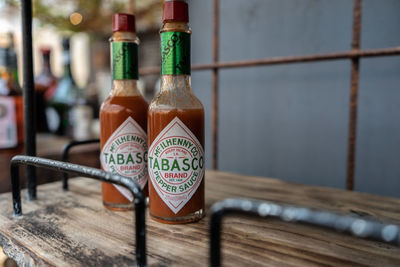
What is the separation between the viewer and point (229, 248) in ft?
1.26

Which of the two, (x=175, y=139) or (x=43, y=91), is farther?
(x=43, y=91)

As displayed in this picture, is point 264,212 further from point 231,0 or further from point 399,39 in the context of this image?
point 231,0

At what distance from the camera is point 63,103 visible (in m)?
1.30

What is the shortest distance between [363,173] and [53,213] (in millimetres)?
969

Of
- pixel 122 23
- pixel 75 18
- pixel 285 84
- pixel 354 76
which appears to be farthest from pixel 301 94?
pixel 75 18

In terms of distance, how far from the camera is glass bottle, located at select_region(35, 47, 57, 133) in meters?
1.35

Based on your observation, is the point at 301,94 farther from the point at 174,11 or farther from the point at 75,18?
the point at 75,18

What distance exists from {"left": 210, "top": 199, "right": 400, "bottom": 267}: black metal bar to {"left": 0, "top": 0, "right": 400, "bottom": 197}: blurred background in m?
0.87

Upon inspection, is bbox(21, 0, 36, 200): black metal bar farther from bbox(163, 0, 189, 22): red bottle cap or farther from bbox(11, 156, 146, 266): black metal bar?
bbox(163, 0, 189, 22): red bottle cap

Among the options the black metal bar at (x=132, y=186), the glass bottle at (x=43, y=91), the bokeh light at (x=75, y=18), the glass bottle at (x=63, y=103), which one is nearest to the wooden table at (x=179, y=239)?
the black metal bar at (x=132, y=186)

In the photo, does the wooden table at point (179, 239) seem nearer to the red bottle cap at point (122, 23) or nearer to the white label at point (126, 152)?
the white label at point (126, 152)

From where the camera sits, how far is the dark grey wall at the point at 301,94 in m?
1.02

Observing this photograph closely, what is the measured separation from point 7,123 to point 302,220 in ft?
3.03

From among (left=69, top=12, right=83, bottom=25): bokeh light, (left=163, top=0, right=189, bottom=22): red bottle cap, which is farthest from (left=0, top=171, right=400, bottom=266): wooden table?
(left=69, top=12, right=83, bottom=25): bokeh light
